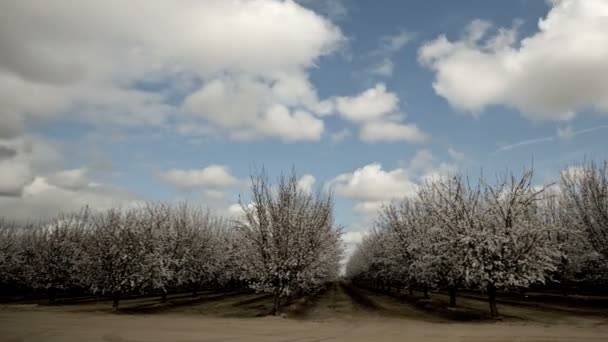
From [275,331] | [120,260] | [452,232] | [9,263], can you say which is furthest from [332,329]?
[9,263]

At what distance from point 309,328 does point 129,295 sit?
145ft

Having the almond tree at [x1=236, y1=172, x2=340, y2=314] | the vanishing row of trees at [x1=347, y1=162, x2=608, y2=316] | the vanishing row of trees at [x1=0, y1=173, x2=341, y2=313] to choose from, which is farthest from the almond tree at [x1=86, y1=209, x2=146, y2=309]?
the vanishing row of trees at [x1=347, y1=162, x2=608, y2=316]

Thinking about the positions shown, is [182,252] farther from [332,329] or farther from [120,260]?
[332,329]

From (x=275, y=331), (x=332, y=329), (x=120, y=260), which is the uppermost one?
(x=120, y=260)

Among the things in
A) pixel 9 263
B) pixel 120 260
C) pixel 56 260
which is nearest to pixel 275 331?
pixel 120 260

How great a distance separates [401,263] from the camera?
5266 cm

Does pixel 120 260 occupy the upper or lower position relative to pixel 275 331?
upper

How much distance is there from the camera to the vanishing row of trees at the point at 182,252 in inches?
1366

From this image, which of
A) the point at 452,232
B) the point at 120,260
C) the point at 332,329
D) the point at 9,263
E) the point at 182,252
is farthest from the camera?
the point at 9,263

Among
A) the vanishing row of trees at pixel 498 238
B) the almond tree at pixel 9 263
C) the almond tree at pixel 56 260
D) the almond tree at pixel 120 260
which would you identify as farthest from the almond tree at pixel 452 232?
the almond tree at pixel 9 263

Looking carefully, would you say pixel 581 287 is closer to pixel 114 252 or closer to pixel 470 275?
pixel 470 275

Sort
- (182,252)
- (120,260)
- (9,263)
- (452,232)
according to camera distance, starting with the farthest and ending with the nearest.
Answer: (9,263) < (182,252) < (120,260) < (452,232)

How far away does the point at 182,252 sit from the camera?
50.9 metres

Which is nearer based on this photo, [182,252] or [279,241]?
[279,241]
